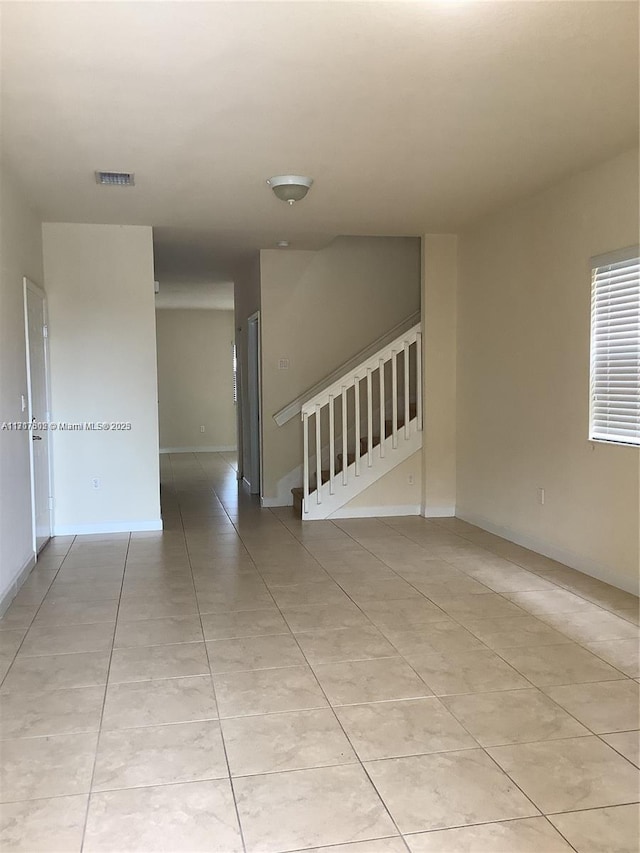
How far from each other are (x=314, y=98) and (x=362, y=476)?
13.0ft

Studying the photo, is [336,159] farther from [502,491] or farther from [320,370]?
[320,370]

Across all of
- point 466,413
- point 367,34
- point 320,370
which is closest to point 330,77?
point 367,34

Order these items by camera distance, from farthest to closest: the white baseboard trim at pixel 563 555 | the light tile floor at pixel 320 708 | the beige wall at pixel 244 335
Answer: the beige wall at pixel 244 335
the white baseboard trim at pixel 563 555
the light tile floor at pixel 320 708

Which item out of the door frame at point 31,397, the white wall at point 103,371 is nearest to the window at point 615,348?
the white wall at point 103,371

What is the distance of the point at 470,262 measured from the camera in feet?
20.3

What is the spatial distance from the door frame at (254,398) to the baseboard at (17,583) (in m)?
3.17

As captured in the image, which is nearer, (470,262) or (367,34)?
(367,34)

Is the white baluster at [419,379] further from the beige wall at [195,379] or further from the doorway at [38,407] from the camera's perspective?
the beige wall at [195,379]

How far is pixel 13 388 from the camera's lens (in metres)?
4.49

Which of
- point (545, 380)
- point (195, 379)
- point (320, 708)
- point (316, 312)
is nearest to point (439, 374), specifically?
point (316, 312)

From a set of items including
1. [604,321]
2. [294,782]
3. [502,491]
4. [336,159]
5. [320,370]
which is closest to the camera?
[294,782]

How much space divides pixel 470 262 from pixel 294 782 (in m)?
4.92

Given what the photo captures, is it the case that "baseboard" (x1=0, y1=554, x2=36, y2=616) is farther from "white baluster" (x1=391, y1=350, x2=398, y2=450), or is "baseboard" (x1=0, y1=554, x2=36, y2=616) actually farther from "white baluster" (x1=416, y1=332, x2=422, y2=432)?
"white baluster" (x1=416, y1=332, x2=422, y2=432)

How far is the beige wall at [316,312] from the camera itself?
7.23 m
